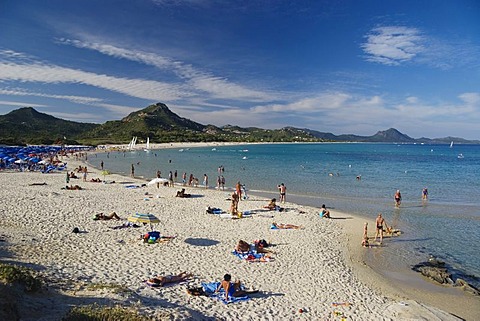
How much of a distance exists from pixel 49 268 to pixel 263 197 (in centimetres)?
1866

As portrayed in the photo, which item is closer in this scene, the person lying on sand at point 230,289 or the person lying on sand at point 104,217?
the person lying on sand at point 230,289

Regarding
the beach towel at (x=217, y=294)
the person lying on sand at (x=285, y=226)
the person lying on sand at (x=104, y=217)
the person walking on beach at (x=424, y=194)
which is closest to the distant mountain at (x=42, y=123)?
the person lying on sand at (x=104, y=217)

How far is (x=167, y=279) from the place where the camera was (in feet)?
31.2

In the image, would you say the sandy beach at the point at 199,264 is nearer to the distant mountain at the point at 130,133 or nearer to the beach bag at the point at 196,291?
the beach bag at the point at 196,291

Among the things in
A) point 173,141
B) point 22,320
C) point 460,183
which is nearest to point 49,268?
A: point 22,320

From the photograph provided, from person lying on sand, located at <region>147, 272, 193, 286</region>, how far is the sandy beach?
0.25 meters

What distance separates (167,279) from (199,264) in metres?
2.07

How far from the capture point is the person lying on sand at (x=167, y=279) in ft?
30.6

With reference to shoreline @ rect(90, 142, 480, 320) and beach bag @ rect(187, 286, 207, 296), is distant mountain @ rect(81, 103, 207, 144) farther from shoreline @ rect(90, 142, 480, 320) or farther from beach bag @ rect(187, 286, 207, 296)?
beach bag @ rect(187, 286, 207, 296)

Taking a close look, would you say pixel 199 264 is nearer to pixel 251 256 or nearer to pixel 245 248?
pixel 251 256

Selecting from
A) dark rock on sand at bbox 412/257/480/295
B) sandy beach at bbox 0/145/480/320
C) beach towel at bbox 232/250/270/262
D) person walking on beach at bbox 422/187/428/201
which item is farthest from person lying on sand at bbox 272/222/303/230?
person walking on beach at bbox 422/187/428/201

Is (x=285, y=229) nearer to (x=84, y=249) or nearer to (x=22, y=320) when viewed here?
(x=84, y=249)

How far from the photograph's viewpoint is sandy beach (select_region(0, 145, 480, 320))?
26.9ft

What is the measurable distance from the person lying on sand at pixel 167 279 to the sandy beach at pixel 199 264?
249mm
